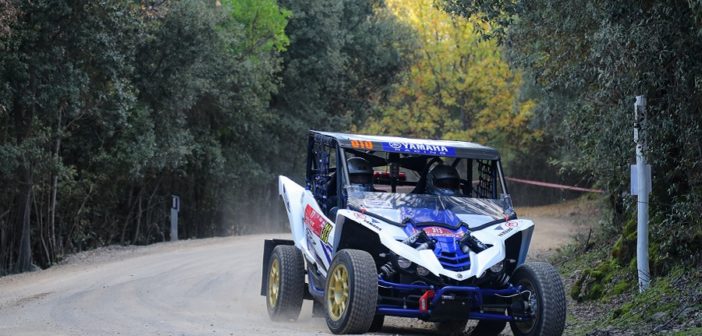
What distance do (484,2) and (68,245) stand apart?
55.8 ft

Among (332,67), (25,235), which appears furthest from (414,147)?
(332,67)

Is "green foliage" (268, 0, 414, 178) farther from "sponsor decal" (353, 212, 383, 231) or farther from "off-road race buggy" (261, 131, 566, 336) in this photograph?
"sponsor decal" (353, 212, 383, 231)

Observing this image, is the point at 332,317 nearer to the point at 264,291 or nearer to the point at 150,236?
the point at 264,291

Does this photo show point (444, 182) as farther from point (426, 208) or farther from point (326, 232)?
point (326, 232)

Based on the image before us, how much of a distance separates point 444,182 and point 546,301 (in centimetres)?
254

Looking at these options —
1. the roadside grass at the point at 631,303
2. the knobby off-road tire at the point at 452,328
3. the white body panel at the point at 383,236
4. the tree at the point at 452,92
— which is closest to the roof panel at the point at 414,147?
the white body panel at the point at 383,236

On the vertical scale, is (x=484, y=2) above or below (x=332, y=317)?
above

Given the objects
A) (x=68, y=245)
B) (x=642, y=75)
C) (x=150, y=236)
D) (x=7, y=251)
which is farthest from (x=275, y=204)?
(x=642, y=75)

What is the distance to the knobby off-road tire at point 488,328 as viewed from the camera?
13.3 meters

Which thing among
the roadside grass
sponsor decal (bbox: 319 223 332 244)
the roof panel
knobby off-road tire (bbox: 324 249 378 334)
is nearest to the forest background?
the roadside grass

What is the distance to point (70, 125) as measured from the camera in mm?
26812

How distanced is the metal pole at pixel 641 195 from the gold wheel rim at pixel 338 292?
14.5 ft

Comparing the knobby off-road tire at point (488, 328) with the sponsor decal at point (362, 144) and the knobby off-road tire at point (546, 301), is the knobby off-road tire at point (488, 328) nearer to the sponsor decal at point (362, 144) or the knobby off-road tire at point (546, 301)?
the knobby off-road tire at point (546, 301)

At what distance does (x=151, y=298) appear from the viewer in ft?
54.9
